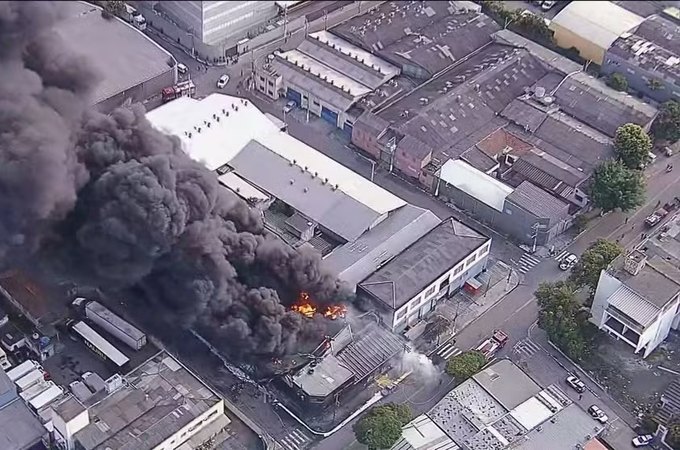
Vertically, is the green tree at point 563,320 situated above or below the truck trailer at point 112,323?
above

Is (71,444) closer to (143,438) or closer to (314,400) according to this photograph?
(143,438)

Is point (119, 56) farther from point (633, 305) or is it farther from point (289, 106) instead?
point (633, 305)

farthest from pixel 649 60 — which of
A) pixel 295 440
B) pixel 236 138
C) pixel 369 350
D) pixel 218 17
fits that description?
pixel 295 440

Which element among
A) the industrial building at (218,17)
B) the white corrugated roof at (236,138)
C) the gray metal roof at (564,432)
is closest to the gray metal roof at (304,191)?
the white corrugated roof at (236,138)

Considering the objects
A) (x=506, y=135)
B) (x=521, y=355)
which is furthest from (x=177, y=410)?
(x=506, y=135)

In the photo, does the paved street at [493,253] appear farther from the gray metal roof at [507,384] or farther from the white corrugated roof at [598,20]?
the white corrugated roof at [598,20]

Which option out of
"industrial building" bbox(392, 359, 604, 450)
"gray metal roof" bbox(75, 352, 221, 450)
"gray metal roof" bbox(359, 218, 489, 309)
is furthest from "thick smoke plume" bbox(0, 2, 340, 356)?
"industrial building" bbox(392, 359, 604, 450)
